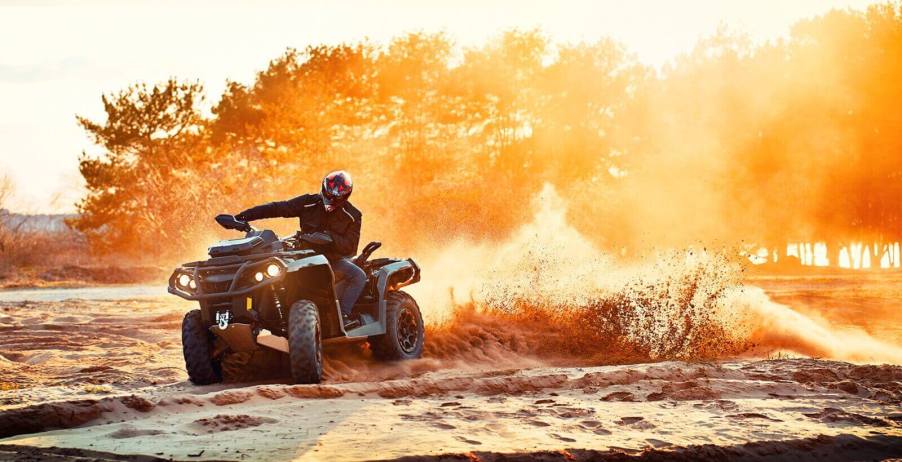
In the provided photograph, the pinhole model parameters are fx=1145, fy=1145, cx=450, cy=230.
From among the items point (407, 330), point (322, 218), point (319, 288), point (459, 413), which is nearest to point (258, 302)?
point (319, 288)

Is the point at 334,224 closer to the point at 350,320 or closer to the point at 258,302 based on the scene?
the point at 350,320

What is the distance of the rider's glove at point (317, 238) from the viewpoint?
11336 millimetres

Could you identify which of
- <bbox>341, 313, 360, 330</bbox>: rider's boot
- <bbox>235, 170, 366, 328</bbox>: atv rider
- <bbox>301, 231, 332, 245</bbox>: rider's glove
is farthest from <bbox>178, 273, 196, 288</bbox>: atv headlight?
<bbox>341, 313, 360, 330</bbox>: rider's boot

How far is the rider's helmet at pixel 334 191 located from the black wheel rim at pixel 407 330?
5.98 feet

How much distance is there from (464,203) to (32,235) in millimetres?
26537

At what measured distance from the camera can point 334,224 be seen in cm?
1170

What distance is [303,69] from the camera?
61688 millimetres

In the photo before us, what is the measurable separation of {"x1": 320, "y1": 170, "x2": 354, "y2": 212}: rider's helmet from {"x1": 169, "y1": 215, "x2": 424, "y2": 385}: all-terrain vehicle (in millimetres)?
477

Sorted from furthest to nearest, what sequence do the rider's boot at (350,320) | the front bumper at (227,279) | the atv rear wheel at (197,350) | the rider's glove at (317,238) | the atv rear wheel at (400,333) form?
1. the atv rear wheel at (400,333)
2. the rider's boot at (350,320)
3. the rider's glove at (317,238)
4. the atv rear wheel at (197,350)
5. the front bumper at (227,279)

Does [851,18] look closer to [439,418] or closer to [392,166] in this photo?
[392,166]

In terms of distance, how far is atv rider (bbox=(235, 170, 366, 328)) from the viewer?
37.7 ft

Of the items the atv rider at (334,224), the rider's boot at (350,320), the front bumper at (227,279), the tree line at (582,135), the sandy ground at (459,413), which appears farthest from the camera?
the tree line at (582,135)

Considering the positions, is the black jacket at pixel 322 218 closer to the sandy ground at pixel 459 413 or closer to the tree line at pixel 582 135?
the sandy ground at pixel 459 413

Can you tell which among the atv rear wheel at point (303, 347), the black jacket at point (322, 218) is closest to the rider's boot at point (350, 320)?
the black jacket at point (322, 218)
